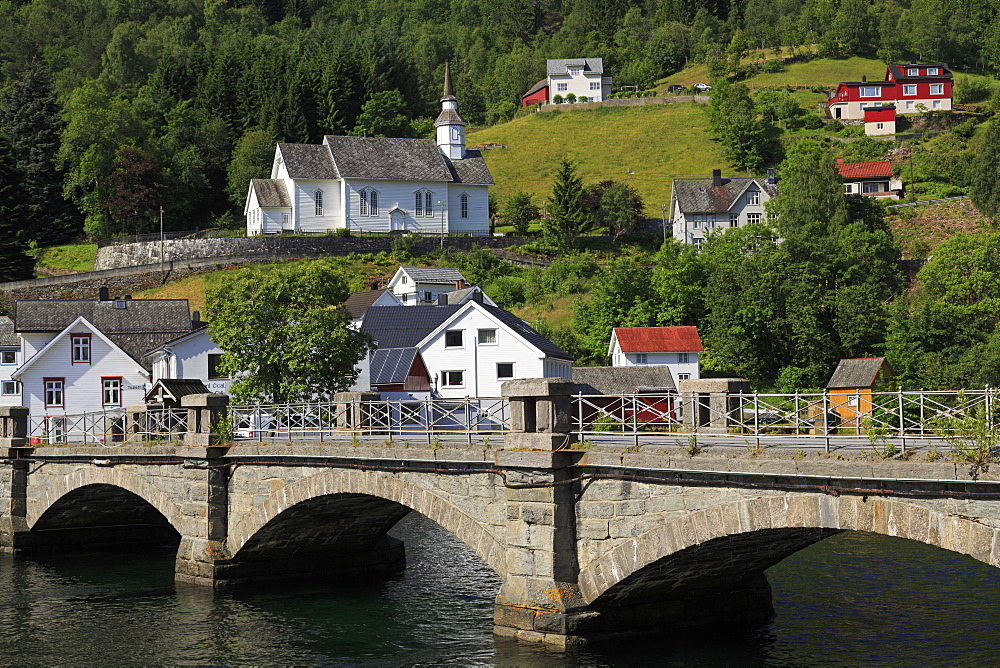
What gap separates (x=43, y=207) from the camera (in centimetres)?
10756

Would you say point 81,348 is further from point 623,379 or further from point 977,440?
point 977,440

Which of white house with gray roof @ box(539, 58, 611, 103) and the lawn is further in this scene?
white house with gray roof @ box(539, 58, 611, 103)

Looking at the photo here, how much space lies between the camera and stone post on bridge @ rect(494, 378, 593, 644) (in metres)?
21.2

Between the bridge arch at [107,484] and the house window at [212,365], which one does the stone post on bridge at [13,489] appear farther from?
the house window at [212,365]

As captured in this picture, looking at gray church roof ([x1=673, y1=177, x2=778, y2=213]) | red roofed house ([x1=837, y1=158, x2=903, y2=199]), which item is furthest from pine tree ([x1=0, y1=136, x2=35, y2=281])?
red roofed house ([x1=837, y1=158, x2=903, y2=199])

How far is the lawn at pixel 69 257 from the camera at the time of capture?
102 m

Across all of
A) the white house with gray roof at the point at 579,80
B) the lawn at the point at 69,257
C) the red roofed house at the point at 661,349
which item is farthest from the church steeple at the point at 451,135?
the white house with gray roof at the point at 579,80

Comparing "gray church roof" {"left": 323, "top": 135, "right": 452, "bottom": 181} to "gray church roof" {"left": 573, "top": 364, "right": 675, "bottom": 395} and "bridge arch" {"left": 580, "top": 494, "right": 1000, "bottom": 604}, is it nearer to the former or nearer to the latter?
"gray church roof" {"left": 573, "top": 364, "right": 675, "bottom": 395}

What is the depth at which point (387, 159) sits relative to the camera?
107000 mm

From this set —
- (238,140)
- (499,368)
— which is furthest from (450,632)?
(238,140)

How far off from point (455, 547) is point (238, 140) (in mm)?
93663

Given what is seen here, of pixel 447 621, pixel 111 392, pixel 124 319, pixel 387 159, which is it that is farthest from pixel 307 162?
pixel 447 621

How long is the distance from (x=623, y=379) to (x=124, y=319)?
2800 centimetres

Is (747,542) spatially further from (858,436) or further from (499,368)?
(499,368)
